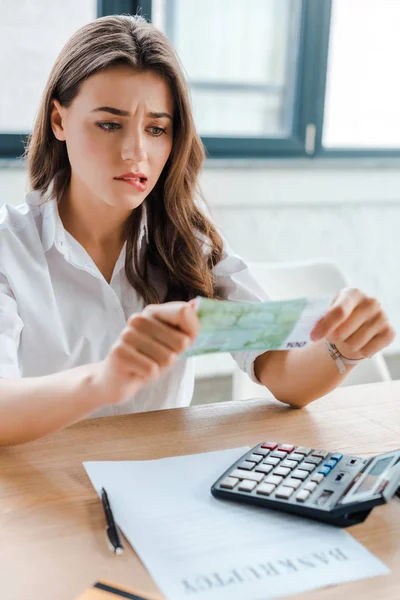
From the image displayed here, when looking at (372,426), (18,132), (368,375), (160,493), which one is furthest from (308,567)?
(18,132)

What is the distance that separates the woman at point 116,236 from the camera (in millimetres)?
1297

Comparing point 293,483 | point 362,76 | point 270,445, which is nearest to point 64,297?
point 270,445

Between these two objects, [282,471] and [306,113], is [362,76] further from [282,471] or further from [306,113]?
[282,471]

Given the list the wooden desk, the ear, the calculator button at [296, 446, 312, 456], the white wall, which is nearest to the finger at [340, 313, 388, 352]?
the wooden desk

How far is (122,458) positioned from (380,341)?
46 centimetres

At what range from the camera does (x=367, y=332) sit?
3.76 feet

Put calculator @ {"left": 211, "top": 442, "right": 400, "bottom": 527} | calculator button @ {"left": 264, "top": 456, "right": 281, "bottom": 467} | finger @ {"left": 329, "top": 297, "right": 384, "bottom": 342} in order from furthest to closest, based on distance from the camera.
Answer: finger @ {"left": 329, "top": 297, "right": 384, "bottom": 342}
calculator button @ {"left": 264, "top": 456, "right": 281, "bottom": 467}
calculator @ {"left": 211, "top": 442, "right": 400, "bottom": 527}

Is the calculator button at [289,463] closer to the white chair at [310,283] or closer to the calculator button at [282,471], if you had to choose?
the calculator button at [282,471]

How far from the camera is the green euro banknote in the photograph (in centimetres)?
81

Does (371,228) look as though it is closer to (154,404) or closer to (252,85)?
(252,85)

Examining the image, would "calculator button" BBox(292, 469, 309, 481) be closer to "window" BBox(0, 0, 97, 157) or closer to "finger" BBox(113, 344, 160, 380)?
"finger" BBox(113, 344, 160, 380)

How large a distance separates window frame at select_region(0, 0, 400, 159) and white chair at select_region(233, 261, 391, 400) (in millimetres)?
1154

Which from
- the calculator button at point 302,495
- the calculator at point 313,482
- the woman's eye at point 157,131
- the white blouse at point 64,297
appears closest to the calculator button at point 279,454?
the calculator at point 313,482

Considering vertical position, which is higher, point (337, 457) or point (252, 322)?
point (252, 322)
